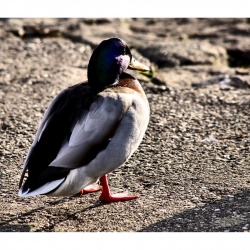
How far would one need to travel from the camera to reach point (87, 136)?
4.25m

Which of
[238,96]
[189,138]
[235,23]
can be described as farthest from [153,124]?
[235,23]

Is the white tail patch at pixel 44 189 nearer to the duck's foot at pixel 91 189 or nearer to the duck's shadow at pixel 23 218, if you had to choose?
the duck's shadow at pixel 23 218

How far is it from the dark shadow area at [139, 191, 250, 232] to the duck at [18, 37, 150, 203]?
17.2 inches

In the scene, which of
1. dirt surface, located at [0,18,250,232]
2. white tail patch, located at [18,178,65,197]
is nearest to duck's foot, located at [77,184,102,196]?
dirt surface, located at [0,18,250,232]

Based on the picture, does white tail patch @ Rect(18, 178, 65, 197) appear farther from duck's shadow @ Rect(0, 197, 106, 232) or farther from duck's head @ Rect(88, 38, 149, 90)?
duck's head @ Rect(88, 38, 149, 90)

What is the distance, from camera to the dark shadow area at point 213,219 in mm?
4109

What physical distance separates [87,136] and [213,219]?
0.92 metres

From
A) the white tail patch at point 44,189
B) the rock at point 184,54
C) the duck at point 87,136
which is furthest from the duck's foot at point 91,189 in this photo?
the rock at point 184,54

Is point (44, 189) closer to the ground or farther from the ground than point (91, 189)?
farther from the ground

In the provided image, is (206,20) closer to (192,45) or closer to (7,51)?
(192,45)

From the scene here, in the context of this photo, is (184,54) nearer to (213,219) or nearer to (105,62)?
(105,62)

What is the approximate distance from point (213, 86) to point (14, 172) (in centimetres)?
246

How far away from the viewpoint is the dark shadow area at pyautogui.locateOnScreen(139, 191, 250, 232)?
4.11 metres

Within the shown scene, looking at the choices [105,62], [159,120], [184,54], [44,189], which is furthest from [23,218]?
[184,54]
